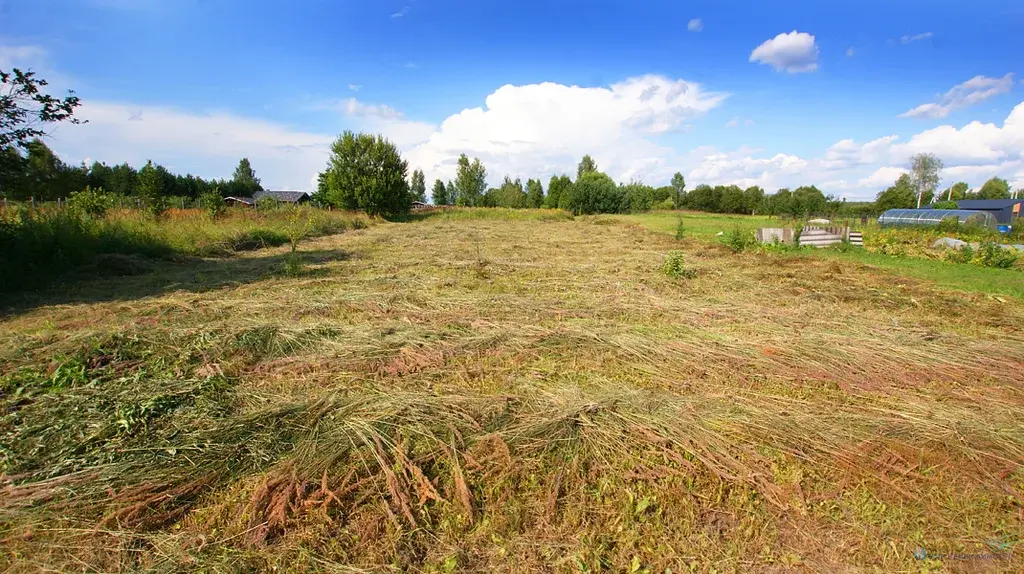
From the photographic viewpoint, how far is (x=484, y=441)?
302 centimetres

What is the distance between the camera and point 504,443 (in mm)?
2971

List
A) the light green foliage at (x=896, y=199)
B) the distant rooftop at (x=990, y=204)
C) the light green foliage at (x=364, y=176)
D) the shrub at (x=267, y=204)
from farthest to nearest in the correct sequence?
the light green foliage at (x=896, y=199) < the distant rooftop at (x=990, y=204) < the light green foliage at (x=364, y=176) < the shrub at (x=267, y=204)

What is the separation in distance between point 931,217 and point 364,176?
115ft

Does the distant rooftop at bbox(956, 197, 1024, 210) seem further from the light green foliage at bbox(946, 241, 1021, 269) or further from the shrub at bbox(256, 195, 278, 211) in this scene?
the shrub at bbox(256, 195, 278, 211)

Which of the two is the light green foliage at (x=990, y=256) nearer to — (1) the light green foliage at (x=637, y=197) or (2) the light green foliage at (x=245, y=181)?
(1) the light green foliage at (x=637, y=197)

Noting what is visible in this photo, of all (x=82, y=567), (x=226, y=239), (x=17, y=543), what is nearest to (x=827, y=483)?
(x=82, y=567)

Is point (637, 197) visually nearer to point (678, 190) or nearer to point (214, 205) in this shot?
point (678, 190)

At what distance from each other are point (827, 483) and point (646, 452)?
1108 millimetres

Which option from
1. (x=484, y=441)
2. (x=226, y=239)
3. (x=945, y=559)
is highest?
(x=226, y=239)

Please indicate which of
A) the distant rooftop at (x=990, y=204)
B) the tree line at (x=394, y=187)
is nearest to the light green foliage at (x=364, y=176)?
the tree line at (x=394, y=187)

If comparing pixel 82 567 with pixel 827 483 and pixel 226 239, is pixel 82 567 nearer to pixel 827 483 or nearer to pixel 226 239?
pixel 827 483

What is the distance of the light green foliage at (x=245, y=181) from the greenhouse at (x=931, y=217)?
69027 millimetres

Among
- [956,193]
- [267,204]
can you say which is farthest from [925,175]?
[267,204]

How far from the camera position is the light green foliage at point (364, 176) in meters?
29.2
